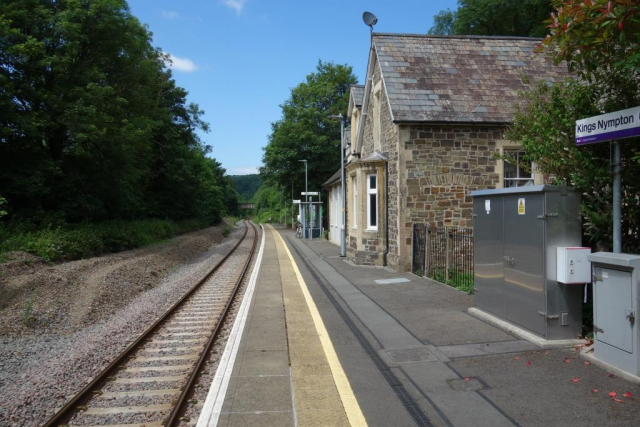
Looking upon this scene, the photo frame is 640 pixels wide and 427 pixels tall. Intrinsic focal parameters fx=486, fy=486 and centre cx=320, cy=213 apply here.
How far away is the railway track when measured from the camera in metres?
4.85

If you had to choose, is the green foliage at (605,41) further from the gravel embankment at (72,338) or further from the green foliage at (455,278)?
the gravel embankment at (72,338)

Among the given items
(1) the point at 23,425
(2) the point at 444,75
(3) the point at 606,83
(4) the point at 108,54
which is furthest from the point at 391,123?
(4) the point at 108,54

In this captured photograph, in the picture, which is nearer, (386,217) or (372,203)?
(386,217)

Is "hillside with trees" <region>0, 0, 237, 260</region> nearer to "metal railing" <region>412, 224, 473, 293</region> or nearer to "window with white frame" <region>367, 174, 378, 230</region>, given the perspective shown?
"window with white frame" <region>367, 174, 378, 230</region>

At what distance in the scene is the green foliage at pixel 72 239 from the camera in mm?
15375

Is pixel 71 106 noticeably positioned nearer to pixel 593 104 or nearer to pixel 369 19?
pixel 369 19

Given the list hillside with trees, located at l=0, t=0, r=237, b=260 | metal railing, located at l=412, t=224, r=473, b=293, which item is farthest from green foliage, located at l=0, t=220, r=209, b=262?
metal railing, located at l=412, t=224, r=473, b=293

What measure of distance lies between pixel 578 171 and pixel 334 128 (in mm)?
39678

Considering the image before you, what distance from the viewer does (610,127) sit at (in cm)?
554

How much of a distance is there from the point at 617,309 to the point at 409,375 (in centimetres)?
235

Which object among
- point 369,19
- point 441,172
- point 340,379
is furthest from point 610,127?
point 369,19

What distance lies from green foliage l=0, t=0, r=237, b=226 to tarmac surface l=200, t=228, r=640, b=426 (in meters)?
13.5

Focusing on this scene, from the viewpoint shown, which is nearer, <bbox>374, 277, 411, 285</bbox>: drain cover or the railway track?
the railway track

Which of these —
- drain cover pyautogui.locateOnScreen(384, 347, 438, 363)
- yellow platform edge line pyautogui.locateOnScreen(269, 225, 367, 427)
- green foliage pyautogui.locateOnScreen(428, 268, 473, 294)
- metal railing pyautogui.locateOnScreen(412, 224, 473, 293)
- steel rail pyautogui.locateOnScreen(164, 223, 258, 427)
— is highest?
metal railing pyautogui.locateOnScreen(412, 224, 473, 293)
